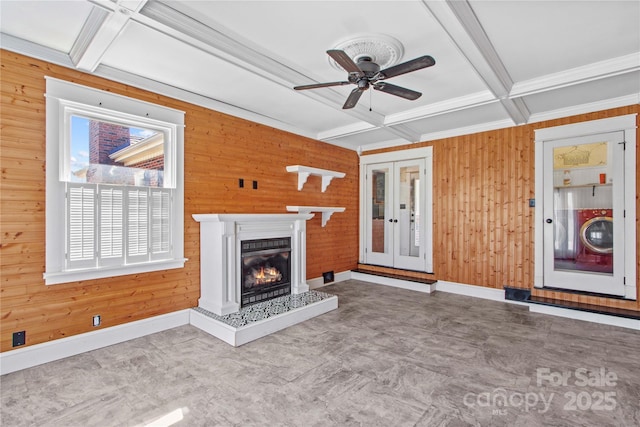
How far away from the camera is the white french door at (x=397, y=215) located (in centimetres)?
572

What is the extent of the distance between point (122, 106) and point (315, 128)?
2.85 m

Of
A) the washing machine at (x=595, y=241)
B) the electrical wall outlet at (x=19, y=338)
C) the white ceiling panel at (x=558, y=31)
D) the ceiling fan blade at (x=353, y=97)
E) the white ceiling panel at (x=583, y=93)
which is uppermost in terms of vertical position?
the white ceiling panel at (x=558, y=31)

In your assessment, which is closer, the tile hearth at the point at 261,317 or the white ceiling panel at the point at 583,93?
the tile hearth at the point at 261,317

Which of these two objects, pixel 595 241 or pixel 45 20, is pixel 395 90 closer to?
pixel 45 20

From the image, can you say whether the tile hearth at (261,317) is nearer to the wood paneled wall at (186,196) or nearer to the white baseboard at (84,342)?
the white baseboard at (84,342)

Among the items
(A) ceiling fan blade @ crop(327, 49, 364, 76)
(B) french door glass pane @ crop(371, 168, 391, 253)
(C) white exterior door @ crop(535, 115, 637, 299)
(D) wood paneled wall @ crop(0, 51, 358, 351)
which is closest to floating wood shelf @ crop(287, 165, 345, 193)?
(D) wood paneled wall @ crop(0, 51, 358, 351)

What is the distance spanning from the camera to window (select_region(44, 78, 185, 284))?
9.37 ft

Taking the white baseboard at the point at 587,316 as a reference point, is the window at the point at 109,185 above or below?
above

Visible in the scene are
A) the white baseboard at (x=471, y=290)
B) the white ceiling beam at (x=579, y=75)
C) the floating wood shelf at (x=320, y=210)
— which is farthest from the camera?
the floating wood shelf at (x=320, y=210)

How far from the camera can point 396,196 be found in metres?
6.04

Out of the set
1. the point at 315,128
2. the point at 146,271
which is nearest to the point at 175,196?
the point at 146,271

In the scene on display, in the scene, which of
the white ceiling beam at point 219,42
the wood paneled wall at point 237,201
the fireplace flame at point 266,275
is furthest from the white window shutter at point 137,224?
the white ceiling beam at point 219,42

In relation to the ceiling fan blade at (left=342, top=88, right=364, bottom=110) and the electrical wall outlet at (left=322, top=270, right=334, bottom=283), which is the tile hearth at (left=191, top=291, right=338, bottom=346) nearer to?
the electrical wall outlet at (left=322, top=270, right=334, bottom=283)

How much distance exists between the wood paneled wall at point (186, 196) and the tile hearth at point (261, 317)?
51cm
